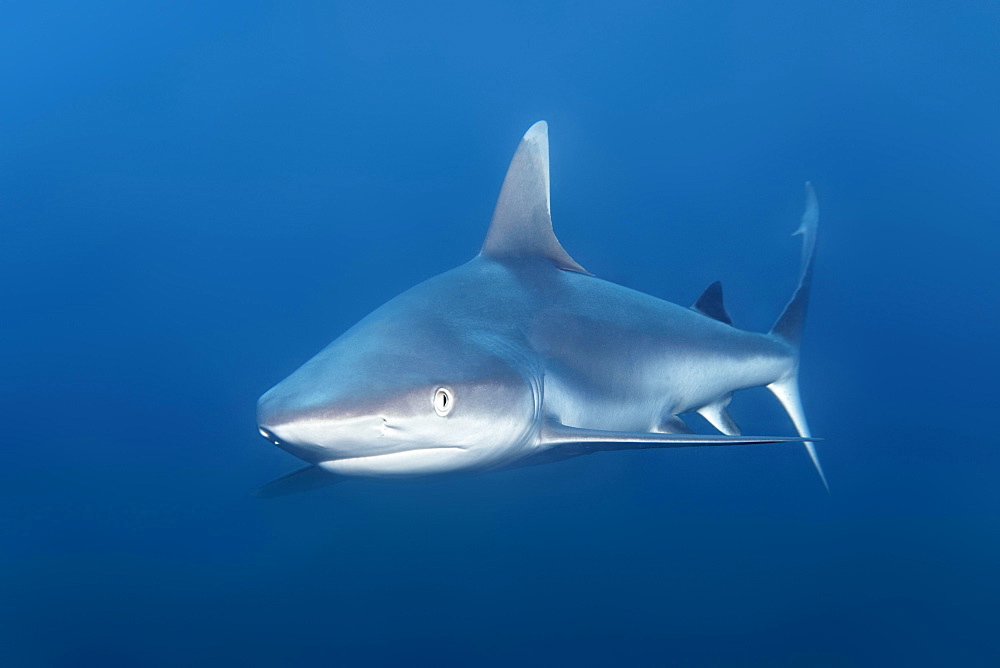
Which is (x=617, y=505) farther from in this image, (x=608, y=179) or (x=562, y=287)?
(x=608, y=179)

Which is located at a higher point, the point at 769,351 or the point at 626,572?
the point at 769,351

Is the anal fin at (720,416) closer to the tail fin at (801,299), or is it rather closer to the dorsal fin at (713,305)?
the dorsal fin at (713,305)

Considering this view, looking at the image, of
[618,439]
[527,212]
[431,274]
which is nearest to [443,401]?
[618,439]

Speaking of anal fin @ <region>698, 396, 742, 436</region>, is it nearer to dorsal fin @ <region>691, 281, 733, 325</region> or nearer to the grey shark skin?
the grey shark skin

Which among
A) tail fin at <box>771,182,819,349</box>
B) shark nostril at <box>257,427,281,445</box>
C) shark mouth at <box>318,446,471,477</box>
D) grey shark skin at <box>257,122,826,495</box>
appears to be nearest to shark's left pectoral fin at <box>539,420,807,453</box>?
grey shark skin at <box>257,122,826,495</box>

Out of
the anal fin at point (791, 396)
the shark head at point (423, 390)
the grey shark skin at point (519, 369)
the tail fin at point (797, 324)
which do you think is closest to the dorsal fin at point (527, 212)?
the grey shark skin at point (519, 369)

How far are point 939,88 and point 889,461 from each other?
624 inches

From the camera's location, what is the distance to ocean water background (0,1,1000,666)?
6.25 metres

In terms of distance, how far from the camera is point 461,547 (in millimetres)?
6625

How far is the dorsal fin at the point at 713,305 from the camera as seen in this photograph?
3.84 meters

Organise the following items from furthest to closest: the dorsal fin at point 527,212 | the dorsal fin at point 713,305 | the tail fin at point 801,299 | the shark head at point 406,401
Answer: the tail fin at point 801,299 → the dorsal fin at point 713,305 → the dorsal fin at point 527,212 → the shark head at point 406,401

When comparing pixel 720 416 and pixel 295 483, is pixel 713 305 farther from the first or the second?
pixel 295 483

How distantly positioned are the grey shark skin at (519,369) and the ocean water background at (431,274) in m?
0.60

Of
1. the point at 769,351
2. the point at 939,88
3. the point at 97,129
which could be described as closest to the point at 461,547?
the point at 769,351
